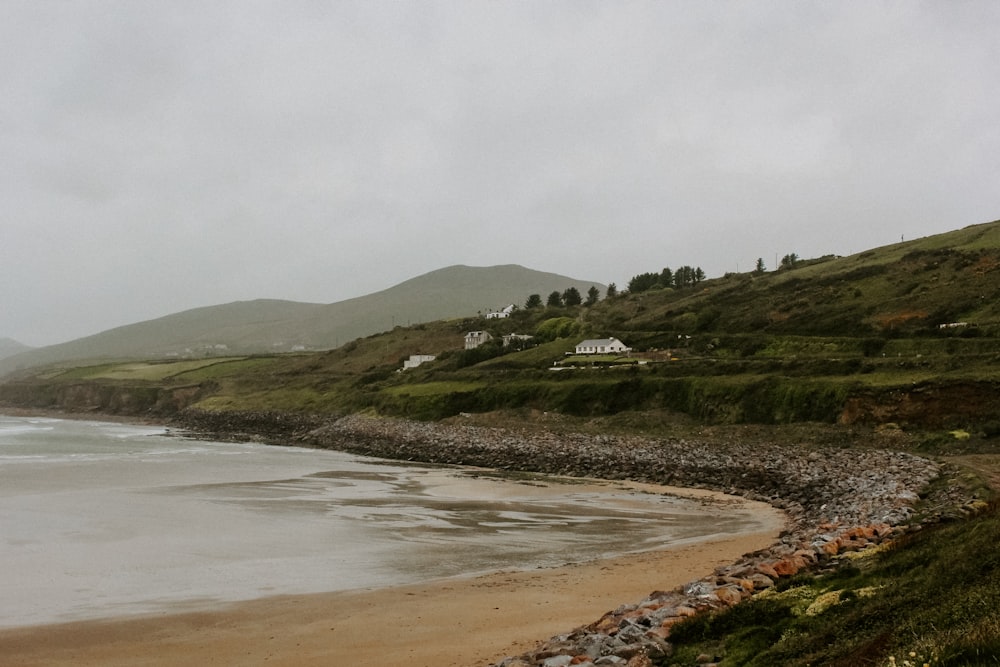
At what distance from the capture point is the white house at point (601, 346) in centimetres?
8900

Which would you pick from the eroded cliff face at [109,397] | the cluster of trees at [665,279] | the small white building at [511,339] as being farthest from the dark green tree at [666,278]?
the eroded cliff face at [109,397]


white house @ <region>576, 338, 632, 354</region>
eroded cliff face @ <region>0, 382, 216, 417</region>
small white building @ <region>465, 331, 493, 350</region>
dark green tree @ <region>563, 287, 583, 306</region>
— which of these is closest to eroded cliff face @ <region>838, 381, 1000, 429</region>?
white house @ <region>576, 338, 632, 354</region>

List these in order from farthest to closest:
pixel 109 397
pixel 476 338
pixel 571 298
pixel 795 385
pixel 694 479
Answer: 1. pixel 571 298
2. pixel 109 397
3. pixel 476 338
4. pixel 795 385
5. pixel 694 479

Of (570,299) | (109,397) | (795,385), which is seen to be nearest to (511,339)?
(570,299)

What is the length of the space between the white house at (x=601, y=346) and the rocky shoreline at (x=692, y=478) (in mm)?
29451

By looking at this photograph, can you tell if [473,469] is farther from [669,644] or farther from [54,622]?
[669,644]

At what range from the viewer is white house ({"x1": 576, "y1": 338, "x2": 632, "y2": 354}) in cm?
8900

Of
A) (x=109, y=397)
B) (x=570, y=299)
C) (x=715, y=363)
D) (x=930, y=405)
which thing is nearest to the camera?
(x=930, y=405)

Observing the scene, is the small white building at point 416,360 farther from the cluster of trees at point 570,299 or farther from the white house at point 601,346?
the cluster of trees at point 570,299

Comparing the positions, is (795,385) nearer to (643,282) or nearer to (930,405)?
(930,405)

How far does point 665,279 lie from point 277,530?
133 meters

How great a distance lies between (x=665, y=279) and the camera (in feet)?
497

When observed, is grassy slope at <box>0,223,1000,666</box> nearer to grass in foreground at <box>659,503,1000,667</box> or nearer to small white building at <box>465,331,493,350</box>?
grass in foreground at <box>659,503,1000,667</box>

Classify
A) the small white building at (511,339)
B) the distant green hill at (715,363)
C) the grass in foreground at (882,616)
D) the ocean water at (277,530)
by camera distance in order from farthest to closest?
the small white building at (511,339) < the distant green hill at (715,363) < the ocean water at (277,530) < the grass in foreground at (882,616)
